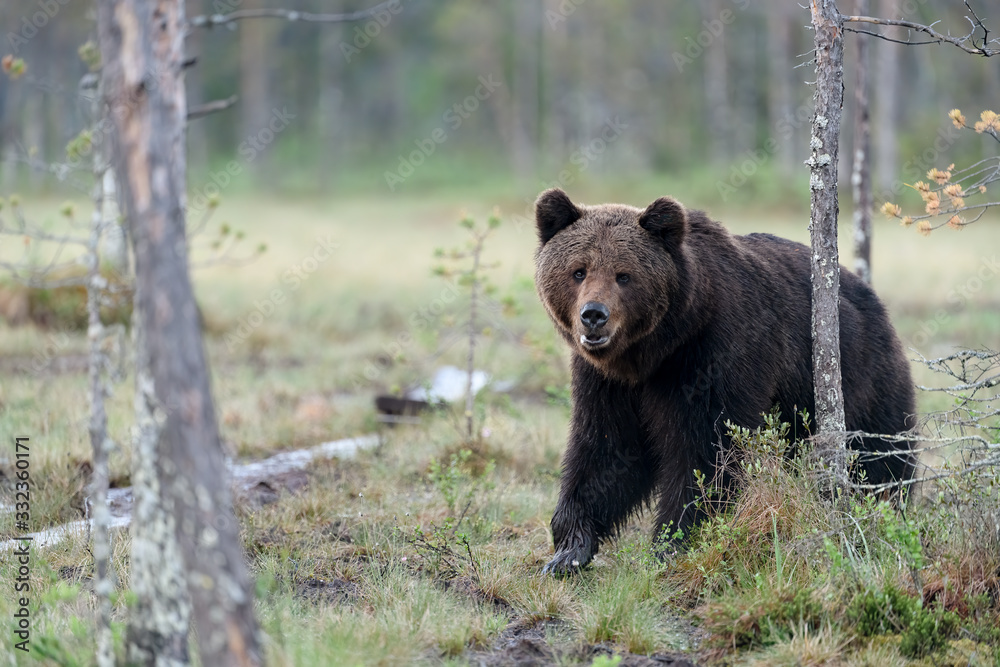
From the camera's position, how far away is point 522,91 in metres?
39.9

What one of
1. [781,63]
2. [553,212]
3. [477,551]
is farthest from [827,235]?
[781,63]

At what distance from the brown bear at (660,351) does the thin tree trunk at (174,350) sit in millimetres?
2354

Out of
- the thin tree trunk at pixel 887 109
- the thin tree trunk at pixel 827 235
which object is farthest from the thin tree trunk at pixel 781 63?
the thin tree trunk at pixel 827 235

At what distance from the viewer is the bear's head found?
509 centimetres

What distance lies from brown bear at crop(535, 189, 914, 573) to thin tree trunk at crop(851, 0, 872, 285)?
101 inches

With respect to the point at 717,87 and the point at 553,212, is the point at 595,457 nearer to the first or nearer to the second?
the point at 553,212

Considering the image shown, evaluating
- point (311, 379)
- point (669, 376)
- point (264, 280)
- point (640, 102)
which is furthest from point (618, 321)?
point (640, 102)

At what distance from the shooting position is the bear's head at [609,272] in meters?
5.09

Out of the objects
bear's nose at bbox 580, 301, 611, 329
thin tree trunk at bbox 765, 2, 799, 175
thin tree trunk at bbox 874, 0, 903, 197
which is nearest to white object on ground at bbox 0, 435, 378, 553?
bear's nose at bbox 580, 301, 611, 329

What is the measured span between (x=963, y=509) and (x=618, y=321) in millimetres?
1940

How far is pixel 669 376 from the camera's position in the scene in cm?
531

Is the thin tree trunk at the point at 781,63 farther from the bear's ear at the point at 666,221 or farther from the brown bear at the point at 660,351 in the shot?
the bear's ear at the point at 666,221

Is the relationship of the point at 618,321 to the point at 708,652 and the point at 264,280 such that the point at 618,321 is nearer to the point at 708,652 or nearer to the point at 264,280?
the point at 708,652

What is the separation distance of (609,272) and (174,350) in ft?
8.81
